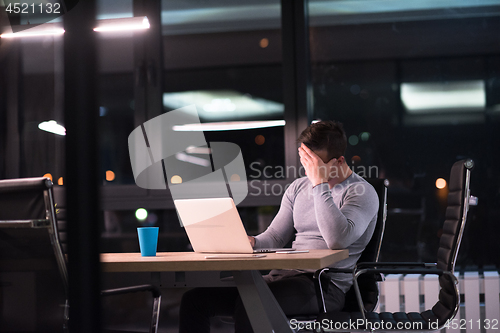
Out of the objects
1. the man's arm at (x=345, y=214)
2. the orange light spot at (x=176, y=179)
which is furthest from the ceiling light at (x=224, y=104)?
the man's arm at (x=345, y=214)

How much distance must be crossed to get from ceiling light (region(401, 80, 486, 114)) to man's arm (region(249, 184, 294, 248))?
1.56 m

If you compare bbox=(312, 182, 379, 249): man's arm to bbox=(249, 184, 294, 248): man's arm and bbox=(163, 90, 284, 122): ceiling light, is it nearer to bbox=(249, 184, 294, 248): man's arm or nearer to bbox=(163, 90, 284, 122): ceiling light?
bbox=(249, 184, 294, 248): man's arm

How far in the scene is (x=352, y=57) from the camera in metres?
3.54

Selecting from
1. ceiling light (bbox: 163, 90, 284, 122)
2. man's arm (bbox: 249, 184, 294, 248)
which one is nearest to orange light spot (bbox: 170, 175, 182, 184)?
ceiling light (bbox: 163, 90, 284, 122)

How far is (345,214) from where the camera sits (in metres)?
1.97

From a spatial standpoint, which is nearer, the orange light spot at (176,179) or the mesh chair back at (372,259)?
the mesh chair back at (372,259)

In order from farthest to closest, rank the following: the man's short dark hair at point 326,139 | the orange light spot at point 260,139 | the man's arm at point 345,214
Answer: the orange light spot at point 260,139 < the man's short dark hair at point 326,139 < the man's arm at point 345,214

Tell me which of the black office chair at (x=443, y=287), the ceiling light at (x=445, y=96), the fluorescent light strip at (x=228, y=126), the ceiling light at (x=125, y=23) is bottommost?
the black office chair at (x=443, y=287)

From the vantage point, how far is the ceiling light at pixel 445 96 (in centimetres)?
342

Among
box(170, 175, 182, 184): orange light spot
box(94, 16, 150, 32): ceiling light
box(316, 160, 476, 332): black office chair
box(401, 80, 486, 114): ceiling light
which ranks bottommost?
box(316, 160, 476, 332): black office chair

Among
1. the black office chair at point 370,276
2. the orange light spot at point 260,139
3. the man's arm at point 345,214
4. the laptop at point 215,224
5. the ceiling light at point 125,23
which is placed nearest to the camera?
the laptop at point 215,224

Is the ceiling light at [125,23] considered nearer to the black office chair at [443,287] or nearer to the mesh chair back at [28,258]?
the mesh chair back at [28,258]

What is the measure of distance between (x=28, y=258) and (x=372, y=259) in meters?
1.51

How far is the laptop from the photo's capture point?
68.0 inches
